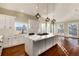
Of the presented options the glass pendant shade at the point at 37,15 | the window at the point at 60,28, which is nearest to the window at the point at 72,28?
the window at the point at 60,28

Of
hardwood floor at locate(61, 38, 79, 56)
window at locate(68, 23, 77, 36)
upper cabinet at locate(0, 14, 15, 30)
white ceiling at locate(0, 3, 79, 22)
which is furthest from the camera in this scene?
upper cabinet at locate(0, 14, 15, 30)

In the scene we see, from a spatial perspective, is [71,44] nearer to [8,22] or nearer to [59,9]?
[59,9]

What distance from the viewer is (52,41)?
10.9ft

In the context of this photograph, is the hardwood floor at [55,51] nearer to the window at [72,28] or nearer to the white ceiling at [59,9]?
the window at [72,28]

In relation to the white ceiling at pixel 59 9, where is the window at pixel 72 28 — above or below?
below

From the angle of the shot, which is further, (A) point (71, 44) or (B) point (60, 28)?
(A) point (71, 44)

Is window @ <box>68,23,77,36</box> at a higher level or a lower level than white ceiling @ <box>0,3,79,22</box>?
lower

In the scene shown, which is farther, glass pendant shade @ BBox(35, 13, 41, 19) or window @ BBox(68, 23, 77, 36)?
glass pendant shade @ BBox(35, 13, 41, 19)

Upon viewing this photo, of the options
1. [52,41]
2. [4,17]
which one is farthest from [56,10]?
[4,17]

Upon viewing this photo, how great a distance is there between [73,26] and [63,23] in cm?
30

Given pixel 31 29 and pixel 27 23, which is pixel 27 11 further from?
pixel 31 29

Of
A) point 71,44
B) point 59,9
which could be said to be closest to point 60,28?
point 59,9

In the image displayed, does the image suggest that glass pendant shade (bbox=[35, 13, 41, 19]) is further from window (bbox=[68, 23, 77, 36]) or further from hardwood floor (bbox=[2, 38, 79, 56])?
hardwood floor (bbox=[2, 38, 79, 56])

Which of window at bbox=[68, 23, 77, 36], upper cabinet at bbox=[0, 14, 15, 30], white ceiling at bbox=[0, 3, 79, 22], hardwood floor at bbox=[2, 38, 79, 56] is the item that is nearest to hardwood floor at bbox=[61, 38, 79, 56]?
hardwood floor at bbox=[2, 38, 79, 56]
